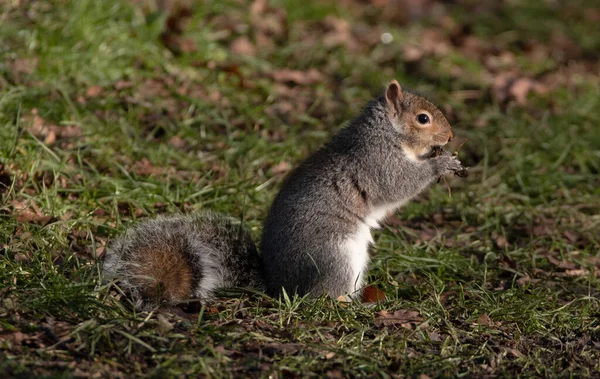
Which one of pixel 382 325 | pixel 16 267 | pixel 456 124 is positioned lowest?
pixel 456 124

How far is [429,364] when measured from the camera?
Answer: 3.34 meters

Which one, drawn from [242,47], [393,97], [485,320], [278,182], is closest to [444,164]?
[393,97]

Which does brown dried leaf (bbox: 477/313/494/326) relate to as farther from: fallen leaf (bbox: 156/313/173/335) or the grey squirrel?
fallen leaf (bbox: 156/313/173/335)

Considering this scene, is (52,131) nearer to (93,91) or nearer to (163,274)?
→ (93,91)

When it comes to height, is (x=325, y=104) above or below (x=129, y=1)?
below

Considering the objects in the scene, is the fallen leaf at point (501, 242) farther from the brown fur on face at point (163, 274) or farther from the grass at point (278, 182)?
the brown fur on face at point (163, 274)

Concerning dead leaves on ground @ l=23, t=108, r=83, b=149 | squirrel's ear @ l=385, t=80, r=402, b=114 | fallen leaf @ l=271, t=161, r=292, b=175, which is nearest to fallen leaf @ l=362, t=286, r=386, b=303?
squirrel's ear @ l=385, t=80, r=402, b=114

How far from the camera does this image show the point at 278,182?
5.21m

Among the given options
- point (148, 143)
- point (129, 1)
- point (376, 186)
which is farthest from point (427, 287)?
point (129, 1)

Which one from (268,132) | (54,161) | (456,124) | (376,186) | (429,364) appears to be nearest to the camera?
(429,364)

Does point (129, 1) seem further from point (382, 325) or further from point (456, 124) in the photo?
point (382, 325)

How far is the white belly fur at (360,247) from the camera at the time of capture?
3887mm

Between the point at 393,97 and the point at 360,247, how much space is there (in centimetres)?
79

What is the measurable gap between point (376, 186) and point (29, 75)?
2.46m
